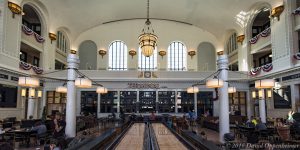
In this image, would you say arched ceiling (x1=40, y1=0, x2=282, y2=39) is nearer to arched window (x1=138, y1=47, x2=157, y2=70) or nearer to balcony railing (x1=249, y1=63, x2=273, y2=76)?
arched window (x1=138, y1=47, x2=157, y2=70)

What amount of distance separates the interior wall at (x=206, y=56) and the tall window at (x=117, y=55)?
21.3ft

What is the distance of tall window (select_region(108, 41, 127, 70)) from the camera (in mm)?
22703

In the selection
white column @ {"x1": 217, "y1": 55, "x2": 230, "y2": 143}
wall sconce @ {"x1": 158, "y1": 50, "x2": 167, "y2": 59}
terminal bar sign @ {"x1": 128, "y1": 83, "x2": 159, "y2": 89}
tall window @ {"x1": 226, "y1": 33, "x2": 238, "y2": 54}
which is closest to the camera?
white column @ {"x1": 217, "y1": 55, "x2": 230, "y2": 143}

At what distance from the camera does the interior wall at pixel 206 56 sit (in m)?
23.1

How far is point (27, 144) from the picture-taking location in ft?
29.3

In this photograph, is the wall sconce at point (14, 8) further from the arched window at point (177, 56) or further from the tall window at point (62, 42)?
the arched window at point (177, 56)

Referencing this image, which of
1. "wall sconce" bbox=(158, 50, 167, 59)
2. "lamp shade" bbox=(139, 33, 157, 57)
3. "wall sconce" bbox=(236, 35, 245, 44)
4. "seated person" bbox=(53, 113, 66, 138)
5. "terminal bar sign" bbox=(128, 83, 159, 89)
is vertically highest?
"wall sconce" bbox=(236, 35, 245, 44)

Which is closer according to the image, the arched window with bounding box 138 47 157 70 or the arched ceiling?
the arched ceiling

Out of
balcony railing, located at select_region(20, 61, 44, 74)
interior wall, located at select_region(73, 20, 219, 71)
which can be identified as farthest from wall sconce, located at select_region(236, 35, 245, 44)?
balcony railing, located at select_region(20, 61, 44, 74)

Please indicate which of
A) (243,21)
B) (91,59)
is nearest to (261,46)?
(243,21)

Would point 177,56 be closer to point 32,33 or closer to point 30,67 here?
point 32,33

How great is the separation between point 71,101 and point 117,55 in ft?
47.3

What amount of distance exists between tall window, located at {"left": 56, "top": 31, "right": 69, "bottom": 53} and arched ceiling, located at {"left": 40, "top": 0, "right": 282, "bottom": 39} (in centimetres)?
73

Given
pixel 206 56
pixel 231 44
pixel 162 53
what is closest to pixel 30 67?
pixel 162 53
